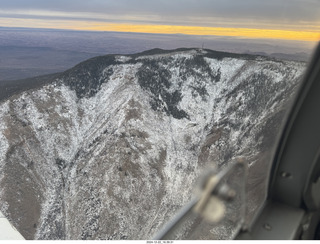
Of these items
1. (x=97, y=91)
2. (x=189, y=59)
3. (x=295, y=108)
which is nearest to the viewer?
(x=295, y=108)

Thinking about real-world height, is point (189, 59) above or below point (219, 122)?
above

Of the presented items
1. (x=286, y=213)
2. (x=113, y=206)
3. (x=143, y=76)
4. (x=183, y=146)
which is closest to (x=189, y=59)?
(x=143, y=76)

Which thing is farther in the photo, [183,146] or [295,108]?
[183,146]

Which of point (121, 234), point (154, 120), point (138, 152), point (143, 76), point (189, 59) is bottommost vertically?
point (121, 234)

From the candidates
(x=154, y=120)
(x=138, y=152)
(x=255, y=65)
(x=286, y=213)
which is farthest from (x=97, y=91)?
(x=286, y=213)

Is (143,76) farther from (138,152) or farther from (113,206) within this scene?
(113,206)

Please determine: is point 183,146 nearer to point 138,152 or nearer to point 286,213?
point 138,152

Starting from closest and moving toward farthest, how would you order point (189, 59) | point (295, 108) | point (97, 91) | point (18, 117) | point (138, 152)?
point (295, 108) < point (138, 152) < point (18, 117) < point (189, 59) < point (97, 91)
